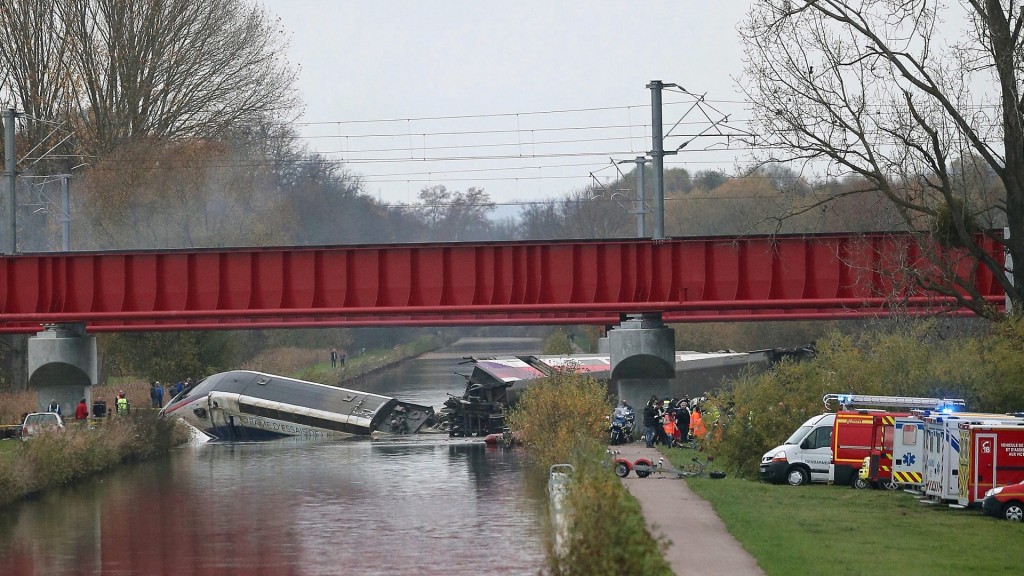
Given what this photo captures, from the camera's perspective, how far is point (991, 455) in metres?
23.1

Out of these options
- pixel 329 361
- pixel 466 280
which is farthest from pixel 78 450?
pixel 329 361

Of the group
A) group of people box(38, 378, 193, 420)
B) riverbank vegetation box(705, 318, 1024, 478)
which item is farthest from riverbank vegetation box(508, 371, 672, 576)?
group of people box(38, 378, 193, 420)

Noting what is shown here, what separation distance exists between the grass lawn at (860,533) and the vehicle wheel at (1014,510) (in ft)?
1.48

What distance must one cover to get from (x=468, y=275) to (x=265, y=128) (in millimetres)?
43889

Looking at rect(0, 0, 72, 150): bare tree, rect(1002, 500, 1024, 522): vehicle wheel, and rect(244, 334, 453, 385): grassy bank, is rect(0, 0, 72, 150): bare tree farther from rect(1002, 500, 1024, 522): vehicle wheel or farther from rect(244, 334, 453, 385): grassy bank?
rect(1002, 500, 1024, 522): vehicle wheel

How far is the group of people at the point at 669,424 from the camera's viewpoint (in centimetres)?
3841

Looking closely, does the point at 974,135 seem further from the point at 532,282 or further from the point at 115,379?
the point at 115,379

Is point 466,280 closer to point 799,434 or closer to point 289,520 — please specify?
point 289,520

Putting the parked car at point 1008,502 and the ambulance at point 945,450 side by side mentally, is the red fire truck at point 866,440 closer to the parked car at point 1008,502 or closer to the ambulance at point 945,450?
the ambulance at point 945,450

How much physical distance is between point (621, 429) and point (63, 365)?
17552 millimetres

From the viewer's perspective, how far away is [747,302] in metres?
38.1

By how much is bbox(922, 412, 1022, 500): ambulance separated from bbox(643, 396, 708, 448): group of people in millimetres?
12201

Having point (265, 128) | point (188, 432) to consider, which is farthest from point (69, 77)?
point (188, 432)

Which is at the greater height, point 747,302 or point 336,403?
point 747,302
